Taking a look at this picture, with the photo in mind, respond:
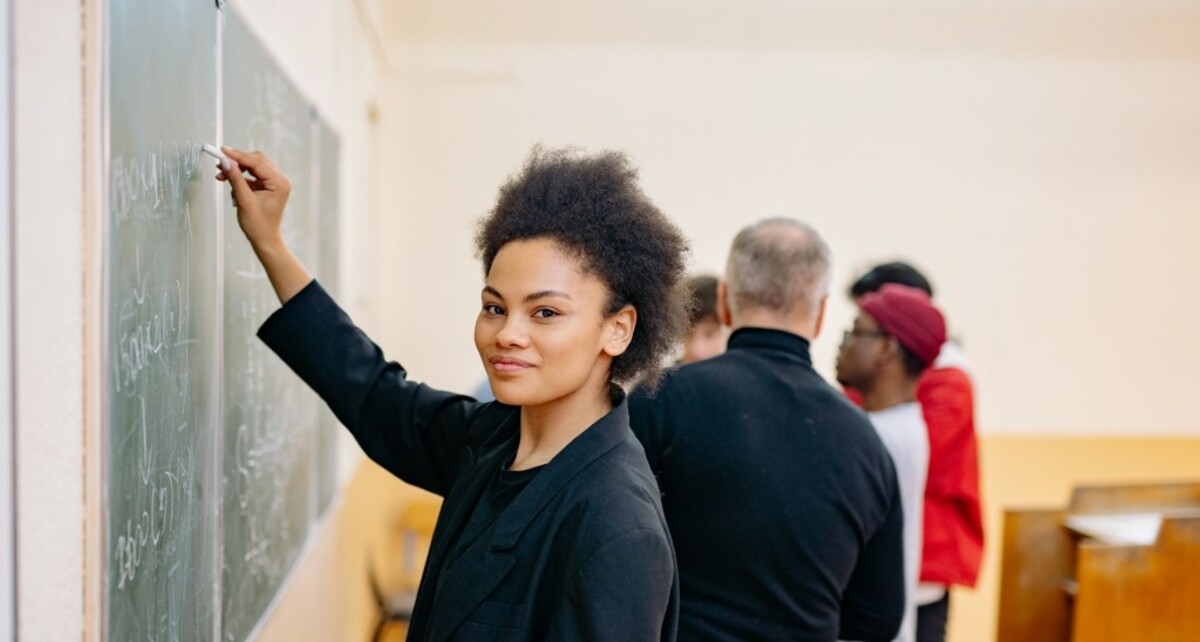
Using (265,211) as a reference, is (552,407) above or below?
below

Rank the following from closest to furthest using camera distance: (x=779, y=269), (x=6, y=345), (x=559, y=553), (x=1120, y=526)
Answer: (x=6, y=345) → (x=559, y=553) → (x=779, y=269) → (x=1120, y=526)

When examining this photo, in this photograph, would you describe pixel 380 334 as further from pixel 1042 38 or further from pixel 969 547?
pixel 1042 38

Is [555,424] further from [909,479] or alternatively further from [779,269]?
[909,479]

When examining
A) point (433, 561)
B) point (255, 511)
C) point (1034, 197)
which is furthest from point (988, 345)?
point (433, 561)

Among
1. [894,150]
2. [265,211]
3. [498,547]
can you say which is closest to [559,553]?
[498,547]

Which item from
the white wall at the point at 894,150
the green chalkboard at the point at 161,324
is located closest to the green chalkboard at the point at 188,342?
the green chalkboard at the point at 161,324

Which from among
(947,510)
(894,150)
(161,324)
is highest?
(894,150)

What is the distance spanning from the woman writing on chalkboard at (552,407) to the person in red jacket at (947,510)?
1525 mm

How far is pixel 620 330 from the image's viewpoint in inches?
52.4

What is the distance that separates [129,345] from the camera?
3.98 feet

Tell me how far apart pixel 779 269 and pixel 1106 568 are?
175cm

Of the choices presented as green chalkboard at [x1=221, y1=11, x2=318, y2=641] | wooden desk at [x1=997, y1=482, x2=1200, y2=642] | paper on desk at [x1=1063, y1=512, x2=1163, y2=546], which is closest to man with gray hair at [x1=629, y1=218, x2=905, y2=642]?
green chalkboard at [x1=221, y1=11, x2=318, y2=641]

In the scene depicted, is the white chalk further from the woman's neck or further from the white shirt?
the white shirt

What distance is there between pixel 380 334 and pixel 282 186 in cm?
336
